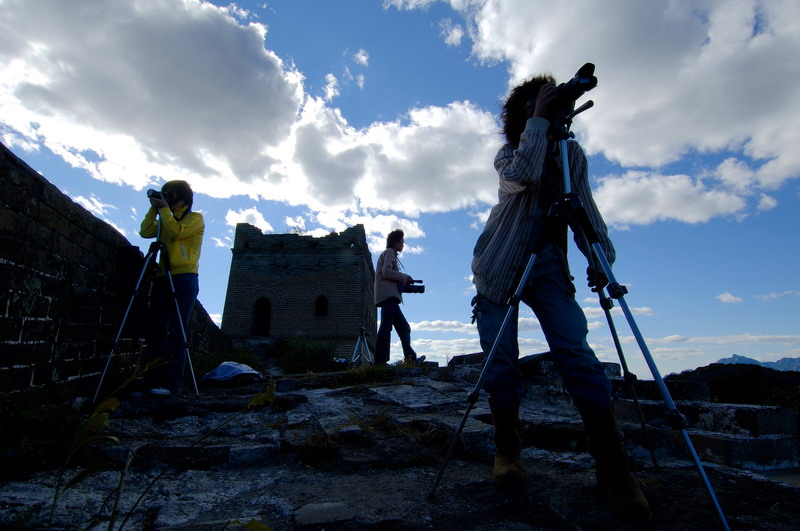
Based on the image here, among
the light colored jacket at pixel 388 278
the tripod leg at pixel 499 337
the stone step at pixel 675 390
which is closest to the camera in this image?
the tripod leg at pixel 499 337

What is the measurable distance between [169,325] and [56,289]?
3.47 feet

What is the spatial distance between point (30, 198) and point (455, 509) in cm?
336

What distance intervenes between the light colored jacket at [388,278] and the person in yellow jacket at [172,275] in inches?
107

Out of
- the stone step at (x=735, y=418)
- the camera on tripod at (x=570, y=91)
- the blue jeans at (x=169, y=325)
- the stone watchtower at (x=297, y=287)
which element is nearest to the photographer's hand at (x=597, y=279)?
the camera on tripod at (x=570, y=91)

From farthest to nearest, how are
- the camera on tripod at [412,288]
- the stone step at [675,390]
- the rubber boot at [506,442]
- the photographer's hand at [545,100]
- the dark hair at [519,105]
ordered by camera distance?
the camera on tripod at [412,288] → the stone step at [675,390] → the dark hair at [519,105] → the photographer's hand at [545,100] → the rubber boot at [506,442]

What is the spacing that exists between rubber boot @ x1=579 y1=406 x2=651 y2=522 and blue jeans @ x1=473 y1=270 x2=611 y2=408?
2.7 inches

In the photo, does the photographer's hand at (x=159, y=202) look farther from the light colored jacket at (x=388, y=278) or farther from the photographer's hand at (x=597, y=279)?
the photographer's hand at (x=597, y=279)

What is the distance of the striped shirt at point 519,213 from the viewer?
87.2 inches

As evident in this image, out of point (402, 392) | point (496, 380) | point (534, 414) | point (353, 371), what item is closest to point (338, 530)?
point (496, 380)

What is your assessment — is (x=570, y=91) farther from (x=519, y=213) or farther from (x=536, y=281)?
(x=536, y=281)

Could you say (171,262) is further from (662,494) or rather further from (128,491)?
(662,494)

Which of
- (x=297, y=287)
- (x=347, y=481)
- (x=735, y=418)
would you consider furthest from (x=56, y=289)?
(x=297, y=287)

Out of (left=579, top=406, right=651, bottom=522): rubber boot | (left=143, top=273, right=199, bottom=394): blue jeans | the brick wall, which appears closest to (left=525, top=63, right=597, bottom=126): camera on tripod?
(left=579, top=406, right=651, bottom=522): rubber boot

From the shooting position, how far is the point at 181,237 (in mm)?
4316
